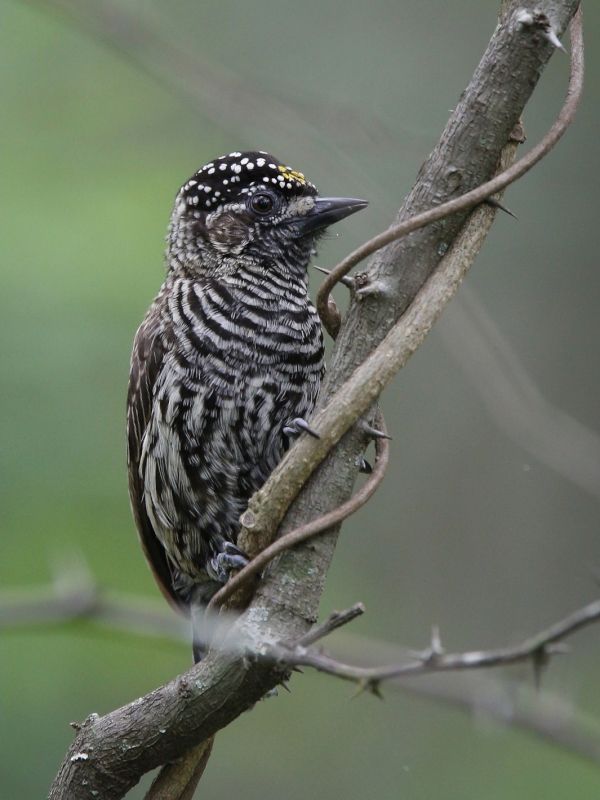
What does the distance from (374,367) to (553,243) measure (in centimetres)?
402

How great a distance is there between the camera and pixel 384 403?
5.82 metres

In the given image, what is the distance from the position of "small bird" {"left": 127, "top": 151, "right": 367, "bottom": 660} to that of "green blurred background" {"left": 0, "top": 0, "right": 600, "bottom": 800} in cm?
150

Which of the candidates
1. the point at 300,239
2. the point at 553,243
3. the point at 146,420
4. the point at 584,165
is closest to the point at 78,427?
the point at 146,420

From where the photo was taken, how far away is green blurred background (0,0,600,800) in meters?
4.63

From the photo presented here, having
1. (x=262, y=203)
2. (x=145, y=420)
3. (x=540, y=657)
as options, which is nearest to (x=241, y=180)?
(x=262, y=203)

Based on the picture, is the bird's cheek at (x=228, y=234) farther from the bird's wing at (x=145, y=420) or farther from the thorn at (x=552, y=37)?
the thorn at (x=552, y=37)

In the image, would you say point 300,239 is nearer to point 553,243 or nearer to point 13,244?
point 13,244

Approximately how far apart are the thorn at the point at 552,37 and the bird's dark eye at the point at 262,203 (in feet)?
4.20

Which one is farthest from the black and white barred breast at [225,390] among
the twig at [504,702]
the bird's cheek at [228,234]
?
the twig at [504,702]

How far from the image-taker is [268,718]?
5836 millimetres

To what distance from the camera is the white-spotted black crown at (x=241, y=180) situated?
282 cm

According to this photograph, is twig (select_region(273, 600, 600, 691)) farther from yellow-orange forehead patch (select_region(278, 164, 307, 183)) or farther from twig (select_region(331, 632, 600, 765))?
yellow-orange forehead patch (select_region(278, 164, 307, 183))

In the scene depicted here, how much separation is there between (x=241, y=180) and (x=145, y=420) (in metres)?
0.80

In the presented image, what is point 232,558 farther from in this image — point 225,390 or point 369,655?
point 369,655
